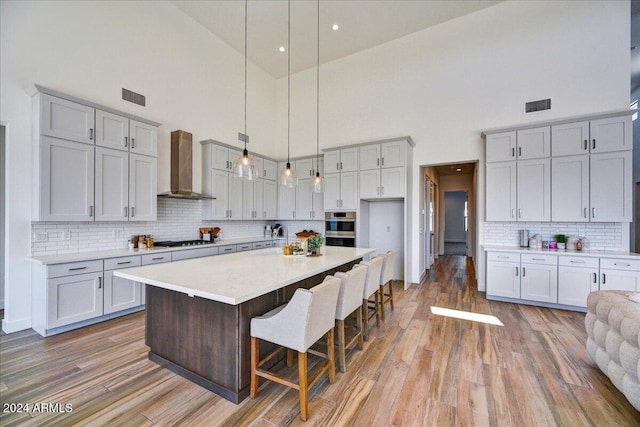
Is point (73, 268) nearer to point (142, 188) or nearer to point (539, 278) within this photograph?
point (142, 188)

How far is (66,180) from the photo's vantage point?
3240 millimetres

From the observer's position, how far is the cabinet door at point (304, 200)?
635cm

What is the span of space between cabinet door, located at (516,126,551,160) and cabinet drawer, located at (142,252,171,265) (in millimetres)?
5793

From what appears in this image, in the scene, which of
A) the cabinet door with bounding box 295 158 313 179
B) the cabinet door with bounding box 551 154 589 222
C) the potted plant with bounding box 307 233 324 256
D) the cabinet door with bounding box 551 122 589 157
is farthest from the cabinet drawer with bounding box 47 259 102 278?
the cabinet door with bounding box 551 122 589 157

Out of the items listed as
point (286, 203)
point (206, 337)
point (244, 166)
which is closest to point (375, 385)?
point (206, 337)

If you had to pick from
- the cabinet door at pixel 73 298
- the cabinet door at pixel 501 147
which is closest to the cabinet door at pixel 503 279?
the cabinet door at pixel 501 147

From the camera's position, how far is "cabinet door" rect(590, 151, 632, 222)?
3.77 meters

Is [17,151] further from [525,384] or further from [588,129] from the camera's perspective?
[588,129]

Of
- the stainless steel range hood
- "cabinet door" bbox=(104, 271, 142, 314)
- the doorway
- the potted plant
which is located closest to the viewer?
the potted plant

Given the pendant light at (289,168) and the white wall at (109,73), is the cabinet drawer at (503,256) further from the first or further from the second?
the white wall at (109,73)

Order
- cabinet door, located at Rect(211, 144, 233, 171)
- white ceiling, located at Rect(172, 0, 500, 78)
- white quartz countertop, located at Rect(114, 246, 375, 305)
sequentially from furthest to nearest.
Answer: cabinet door, located at Rect(211, 144, 233, 171) → white ceiling, located at Rect(172, 0, 500, 78) → white quartz countertop, located at Rect(114, 246, 375, 305)

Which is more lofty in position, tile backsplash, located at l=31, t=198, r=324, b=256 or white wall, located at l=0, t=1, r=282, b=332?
white wall, located at l=0, t=1, r=282, b=332

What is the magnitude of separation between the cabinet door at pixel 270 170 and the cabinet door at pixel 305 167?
1.89 ft

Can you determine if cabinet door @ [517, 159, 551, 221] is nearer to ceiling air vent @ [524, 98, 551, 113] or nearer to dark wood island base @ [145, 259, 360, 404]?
ceiling air vent @ [524, 98, 551, 113]
